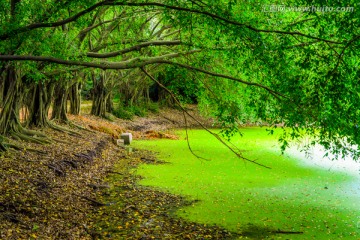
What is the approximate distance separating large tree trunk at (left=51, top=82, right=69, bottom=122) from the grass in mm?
3951

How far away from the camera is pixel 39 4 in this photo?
840 cm

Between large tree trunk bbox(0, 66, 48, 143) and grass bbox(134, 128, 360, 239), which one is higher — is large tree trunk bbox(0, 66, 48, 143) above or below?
above

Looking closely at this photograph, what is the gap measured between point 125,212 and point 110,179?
3008mm

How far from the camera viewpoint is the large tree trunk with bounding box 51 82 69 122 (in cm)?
1662

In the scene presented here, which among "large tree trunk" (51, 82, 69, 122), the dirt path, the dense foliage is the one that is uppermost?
the dense foliage

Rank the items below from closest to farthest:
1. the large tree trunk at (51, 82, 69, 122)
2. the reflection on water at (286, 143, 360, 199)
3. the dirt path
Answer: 1. the dirt path
2. the reflection on water at (286, 143, 360, 199)
3. the large tree trunk at (51, 82, 69, 122)

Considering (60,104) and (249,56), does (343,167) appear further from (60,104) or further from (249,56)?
(60,104)

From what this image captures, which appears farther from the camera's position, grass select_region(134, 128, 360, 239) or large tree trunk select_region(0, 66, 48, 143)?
large tree trunk select_region(0, 66, 48, 143)

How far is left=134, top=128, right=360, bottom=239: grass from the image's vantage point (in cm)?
824

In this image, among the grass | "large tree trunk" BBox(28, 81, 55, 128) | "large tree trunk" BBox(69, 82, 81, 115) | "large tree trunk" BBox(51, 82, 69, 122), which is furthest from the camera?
"large tree trunk" BBox(69, 82, 81, 115)

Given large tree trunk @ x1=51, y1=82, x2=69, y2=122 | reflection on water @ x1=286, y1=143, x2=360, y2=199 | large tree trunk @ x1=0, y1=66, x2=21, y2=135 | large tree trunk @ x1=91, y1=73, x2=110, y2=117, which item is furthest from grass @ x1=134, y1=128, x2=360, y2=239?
large tree trunk @ x1=91, y1=73, x2=110, y2=117

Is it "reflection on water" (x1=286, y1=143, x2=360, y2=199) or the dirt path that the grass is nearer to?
"reflection on water" (x1=286, y1=143, x2=360, y2=199)

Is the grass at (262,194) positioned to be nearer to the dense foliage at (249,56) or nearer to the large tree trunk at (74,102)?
the dense foliage at (249,56)

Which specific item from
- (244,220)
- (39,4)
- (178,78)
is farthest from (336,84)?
(39,4)
